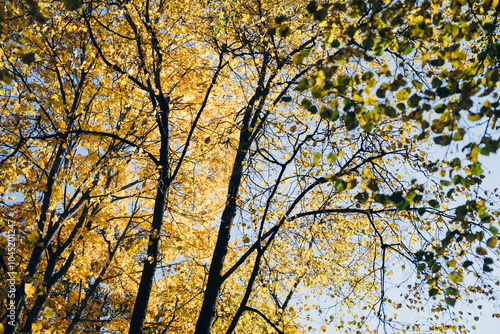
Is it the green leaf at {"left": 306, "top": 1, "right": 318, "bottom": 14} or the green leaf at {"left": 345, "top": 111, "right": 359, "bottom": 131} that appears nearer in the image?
the green leaf at {"left": 345, "top": 111, "right": 359, "bottom": 131}

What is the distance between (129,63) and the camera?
7094 mm

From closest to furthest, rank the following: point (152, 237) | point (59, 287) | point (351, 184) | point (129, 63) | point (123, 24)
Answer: point (351, 184), point (152, 237), point (129, 63), point (123, 24), point (59, 287)

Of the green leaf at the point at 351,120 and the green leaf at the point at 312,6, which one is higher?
the green leaf at the point at 312,6

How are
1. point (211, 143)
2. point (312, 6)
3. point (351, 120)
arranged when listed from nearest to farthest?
point (351, 120) < point (312, 6) < point (211, 143)

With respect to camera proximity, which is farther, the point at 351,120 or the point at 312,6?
the point at 312,6

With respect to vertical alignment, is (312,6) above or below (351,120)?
above

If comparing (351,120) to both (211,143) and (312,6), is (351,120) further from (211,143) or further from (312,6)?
(211,143)

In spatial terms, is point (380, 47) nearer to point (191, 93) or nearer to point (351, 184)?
point (351, 184)

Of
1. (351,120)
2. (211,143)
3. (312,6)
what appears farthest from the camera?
(211,143)

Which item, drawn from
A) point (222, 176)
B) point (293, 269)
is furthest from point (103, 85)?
point (293, 269)

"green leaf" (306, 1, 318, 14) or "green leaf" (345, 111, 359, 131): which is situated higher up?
"green leaf" (306, 1, 318, 14)

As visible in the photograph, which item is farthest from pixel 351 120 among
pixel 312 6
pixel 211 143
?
pixel 211 143

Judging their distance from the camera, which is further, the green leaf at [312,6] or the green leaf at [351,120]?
the green leaf at [312,6]

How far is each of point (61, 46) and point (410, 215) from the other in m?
9.11
